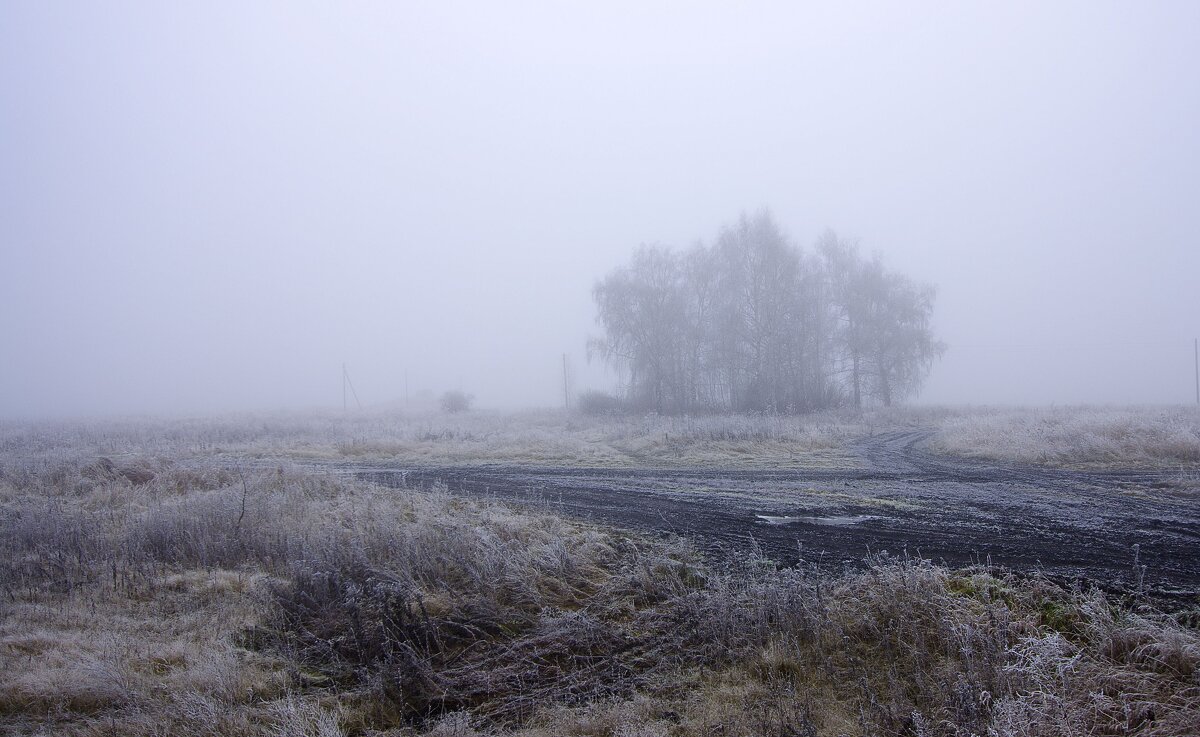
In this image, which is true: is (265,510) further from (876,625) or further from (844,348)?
(844,348)

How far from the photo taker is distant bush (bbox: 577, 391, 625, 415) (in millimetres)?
35250

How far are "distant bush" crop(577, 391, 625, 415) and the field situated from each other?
24980 mm

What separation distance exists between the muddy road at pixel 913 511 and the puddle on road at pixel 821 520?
0.09 feet

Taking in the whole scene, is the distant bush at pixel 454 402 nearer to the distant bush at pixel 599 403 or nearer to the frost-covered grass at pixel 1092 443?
the distant bush at pixel 599 403

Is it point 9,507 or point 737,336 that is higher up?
point 737,336

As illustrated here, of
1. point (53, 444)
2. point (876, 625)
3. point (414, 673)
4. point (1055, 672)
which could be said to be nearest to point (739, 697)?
point (876, 625)

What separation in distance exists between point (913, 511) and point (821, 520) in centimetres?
155

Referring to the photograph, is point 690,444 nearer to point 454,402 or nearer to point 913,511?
point 913,511

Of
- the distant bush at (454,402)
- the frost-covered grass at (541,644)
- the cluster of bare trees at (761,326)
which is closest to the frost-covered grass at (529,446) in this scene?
the cluster of bare trees at (761,326)

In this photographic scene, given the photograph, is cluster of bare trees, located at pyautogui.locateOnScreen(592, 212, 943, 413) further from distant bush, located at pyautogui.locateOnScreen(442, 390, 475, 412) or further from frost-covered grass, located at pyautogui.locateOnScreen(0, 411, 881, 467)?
distant bush, located at pyautogui.locateOnScreen(442, 390, 475, 412)

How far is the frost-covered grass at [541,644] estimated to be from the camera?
3414 millimetres

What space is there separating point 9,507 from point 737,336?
2982 centimetres

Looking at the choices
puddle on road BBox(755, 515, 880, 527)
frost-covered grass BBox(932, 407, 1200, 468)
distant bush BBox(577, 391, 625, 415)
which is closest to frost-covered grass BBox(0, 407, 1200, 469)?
frost-covered grass BBox(932, 407, 1200, 468)

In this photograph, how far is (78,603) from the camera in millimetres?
5551
